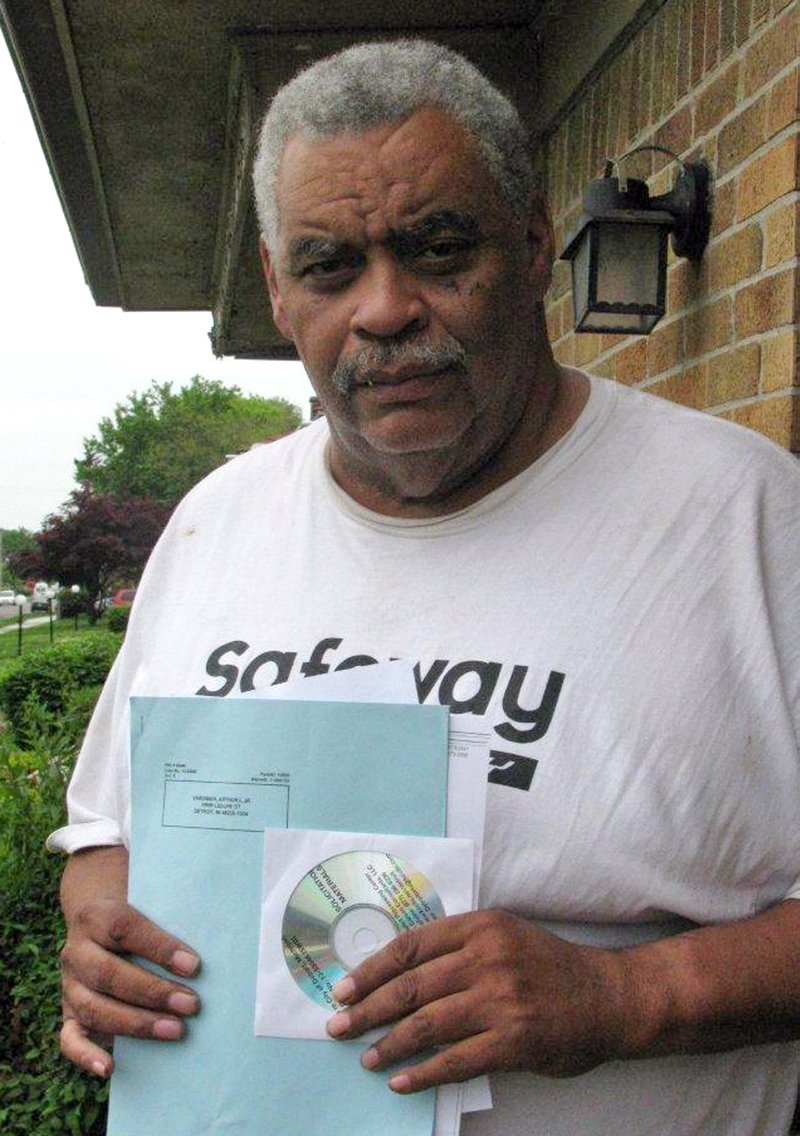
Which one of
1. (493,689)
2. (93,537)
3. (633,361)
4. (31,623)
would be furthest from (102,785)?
(31,623)

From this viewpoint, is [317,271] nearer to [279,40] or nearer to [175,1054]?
[175,1054]

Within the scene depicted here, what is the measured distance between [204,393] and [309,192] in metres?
72.5

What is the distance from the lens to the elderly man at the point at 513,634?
1.25 meters

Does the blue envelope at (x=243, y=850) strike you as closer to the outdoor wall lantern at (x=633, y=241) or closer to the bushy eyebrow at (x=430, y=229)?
the bushy eyebrow at (x=430, y=229)

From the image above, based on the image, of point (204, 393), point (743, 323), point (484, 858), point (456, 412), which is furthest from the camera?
point (204, 393)

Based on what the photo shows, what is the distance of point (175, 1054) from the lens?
1.36 m

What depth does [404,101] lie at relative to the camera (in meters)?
1.45

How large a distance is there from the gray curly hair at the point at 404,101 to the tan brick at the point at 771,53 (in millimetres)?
749

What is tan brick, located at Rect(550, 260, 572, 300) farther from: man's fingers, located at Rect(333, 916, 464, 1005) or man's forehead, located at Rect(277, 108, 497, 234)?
man's fingers, located at Rect(333, 916, 464, 1005)

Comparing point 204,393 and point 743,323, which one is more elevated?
point 204,393

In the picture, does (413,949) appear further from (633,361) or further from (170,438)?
(170,438)

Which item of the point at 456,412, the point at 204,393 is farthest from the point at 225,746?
the point at 204,393

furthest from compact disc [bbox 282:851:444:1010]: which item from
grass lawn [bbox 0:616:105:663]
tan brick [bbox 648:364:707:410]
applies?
grass lawn [bbox 0:616:105:663]

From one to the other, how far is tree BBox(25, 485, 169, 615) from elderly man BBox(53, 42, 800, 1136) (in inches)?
1410
